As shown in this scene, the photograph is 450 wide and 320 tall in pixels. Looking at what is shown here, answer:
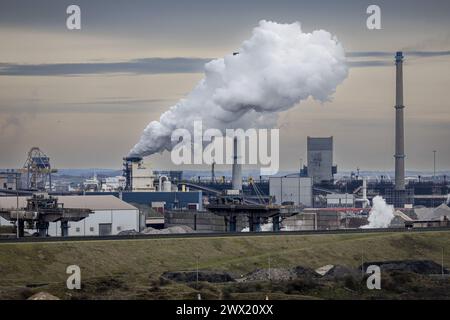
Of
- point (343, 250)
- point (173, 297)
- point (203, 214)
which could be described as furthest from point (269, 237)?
point (203, 214)

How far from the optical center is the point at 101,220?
167375 mm

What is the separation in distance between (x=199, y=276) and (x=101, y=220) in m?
68.0

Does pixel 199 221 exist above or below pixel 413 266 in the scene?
above

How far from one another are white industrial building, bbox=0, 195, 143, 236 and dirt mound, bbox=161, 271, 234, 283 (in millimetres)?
61246

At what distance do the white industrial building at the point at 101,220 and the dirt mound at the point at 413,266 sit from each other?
60192 millimetres

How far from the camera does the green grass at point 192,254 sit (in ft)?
337

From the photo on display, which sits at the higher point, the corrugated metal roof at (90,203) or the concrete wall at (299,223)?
the corrugated metal roof at (90,203)

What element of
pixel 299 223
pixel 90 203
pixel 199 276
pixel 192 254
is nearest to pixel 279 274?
pixel 199 276

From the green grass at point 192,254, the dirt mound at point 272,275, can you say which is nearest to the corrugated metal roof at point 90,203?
the green grass at point 192,254

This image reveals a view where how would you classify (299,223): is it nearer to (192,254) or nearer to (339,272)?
(192,254)

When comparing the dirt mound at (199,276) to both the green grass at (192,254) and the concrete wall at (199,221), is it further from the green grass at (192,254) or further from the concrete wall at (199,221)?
the concrete wall at (199,221)

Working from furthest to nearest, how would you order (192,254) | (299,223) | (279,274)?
(299,223)
(192,254)
(279,274)

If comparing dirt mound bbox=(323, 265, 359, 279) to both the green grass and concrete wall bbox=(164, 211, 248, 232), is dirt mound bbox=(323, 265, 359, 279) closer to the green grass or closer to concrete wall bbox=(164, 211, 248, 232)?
the green grass
